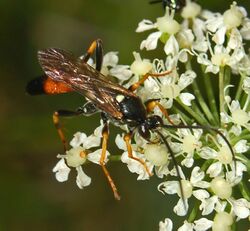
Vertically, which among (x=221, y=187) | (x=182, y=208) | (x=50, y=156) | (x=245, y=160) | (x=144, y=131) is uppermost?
(x=144, y=131)

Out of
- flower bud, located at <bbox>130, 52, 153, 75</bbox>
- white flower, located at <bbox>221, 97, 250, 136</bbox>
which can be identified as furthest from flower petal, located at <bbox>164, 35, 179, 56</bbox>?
white flower, located at <bbox>221, 97, 250, 136</bbox>

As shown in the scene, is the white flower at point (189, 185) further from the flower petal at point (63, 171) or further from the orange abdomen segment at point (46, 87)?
the orange abdomen segment at point (46, 87)

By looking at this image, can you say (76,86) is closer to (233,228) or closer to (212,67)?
(212,67)

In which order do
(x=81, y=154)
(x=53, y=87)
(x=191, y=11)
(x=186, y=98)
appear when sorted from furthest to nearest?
(x=191, y=11)
(x=53, y=87)
(x=81, y=154)
(x=186, y=98)

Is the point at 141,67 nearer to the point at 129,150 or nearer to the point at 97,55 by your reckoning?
the point at 97,55

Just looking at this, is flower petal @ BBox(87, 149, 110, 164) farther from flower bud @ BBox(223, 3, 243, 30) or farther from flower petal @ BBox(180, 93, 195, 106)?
flower bud @ BBox(223, 3, 243, 30)

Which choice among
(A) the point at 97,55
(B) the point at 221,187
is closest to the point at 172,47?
(A) the point at 97,55
